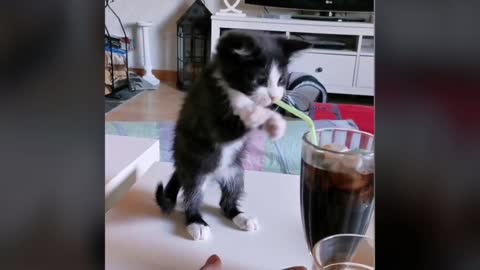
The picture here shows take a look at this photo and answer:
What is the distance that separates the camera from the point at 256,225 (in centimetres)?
77

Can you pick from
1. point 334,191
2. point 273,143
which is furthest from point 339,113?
point 334,191

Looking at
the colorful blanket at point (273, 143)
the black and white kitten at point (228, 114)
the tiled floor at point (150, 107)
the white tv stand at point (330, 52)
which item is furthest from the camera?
the white tv stand at point (330, 52)

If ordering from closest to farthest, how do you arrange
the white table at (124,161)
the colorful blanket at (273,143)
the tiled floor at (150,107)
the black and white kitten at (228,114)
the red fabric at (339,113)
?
the black and white kitten at (228,114), the white table at (124,161), the colorful blanket at (273,143), the red fabric at (339,113), the tiled floor at (150,107)

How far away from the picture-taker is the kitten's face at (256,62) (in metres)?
0.64

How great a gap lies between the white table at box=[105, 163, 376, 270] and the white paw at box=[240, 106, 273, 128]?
0.64 ft

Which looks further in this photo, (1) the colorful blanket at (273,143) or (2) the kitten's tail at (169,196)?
(1) the colorful blanket at (273,143)

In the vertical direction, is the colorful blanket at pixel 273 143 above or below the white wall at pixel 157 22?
below

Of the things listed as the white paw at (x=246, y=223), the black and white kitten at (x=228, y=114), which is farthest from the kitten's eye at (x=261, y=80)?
the white paw at (x=246, y=223)

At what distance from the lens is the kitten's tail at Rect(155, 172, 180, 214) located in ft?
2.68

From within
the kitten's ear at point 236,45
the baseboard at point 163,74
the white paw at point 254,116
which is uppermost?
the kitten's ear at point 236,45

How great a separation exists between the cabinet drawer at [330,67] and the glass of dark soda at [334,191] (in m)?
2.47

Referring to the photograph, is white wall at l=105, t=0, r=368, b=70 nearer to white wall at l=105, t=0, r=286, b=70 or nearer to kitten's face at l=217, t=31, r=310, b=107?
white wall at l=105, t=0, r=286, b=70

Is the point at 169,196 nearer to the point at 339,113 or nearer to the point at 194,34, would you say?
the point at 339,113

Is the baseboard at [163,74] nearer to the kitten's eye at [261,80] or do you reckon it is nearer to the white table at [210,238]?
the white table at [210,238]
